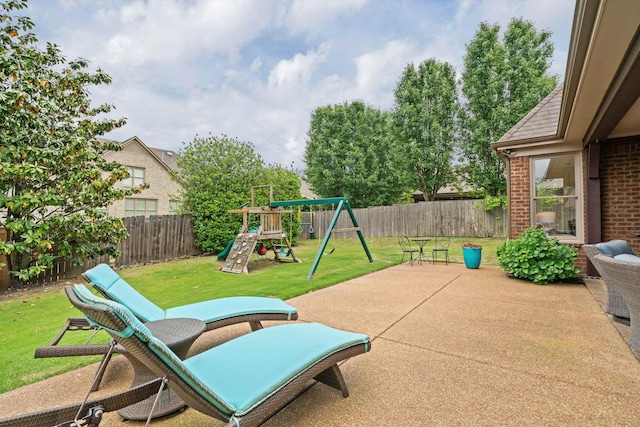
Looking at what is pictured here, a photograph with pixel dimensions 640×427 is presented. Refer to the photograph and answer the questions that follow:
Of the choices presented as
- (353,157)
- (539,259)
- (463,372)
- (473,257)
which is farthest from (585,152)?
(353,157)

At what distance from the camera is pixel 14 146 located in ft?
19.8

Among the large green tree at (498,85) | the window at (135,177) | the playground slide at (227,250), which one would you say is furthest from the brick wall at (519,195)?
the window at (135,177)

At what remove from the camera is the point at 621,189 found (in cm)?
622

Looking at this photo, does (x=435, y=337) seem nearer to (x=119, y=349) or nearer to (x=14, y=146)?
(x=119, y=349)

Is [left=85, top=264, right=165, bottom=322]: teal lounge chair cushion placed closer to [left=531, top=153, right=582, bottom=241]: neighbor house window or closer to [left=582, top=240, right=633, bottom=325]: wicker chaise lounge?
[left=582, top=240, right=633, bottom=325]: wicker chaise lounge

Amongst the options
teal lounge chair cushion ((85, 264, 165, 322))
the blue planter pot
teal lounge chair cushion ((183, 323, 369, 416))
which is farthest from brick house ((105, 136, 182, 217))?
teal lounge chair cushion ((183, 323, 369, 416))

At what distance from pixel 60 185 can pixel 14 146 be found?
1.02 meters

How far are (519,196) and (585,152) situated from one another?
1469mm

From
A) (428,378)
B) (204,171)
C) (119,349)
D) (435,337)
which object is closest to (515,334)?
(435,337)

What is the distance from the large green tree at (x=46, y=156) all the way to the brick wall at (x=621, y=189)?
34.4 ft

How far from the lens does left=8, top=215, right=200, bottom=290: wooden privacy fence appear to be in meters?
9.70

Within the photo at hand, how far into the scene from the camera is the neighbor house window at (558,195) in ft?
22.5

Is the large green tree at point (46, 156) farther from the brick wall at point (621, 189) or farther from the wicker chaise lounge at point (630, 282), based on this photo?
the brick wall at point (621, 189)

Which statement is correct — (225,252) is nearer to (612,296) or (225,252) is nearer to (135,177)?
(612,296)
